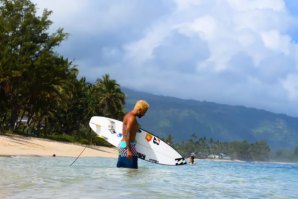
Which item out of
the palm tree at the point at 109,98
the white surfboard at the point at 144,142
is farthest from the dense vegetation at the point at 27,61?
the palm tree at the point at 109,98

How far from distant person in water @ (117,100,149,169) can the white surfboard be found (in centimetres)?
269

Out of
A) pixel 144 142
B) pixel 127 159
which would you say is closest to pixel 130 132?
pixel 127 159

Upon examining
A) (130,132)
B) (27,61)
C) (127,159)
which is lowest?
(127,159)

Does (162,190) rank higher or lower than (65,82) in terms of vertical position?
lower

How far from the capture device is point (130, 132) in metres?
16.4

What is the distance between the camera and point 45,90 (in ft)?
187

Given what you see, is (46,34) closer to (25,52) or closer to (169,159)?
(25,52)

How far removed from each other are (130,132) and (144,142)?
3.63 m

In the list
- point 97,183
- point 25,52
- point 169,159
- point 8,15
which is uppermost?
point 8,15

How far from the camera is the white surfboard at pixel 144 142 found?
782 inches

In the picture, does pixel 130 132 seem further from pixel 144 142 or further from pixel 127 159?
pixel 144 142

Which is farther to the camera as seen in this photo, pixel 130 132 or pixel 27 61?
pixel 27 61

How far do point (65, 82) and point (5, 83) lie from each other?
8.40 m

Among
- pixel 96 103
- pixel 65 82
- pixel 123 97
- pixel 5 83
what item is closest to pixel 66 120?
pixel 96 103
